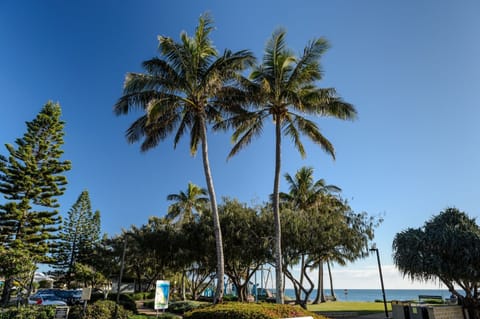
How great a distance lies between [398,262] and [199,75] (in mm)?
13311

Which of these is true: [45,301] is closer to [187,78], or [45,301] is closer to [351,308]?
[187,78]

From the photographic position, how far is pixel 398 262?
1592cm

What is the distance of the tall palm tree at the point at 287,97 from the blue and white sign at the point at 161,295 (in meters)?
4.56

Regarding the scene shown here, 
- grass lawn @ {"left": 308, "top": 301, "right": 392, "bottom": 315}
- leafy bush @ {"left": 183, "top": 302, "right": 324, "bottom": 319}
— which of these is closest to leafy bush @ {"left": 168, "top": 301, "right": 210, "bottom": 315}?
grass lawn @ {"left": 308, "top": 301, "right": 392, "bottom": 315}

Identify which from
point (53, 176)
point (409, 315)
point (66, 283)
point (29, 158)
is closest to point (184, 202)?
point (53, 176)

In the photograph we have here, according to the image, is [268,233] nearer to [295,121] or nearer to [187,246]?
[187,246]

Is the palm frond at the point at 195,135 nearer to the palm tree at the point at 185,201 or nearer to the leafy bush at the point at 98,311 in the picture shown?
the leafy bush at the point at 98,311

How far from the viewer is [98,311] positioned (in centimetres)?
1278

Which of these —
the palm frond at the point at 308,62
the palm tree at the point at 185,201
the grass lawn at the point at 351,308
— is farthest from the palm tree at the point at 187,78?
the palm tree at the point at 185,201

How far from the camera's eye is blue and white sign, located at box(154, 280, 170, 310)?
12.1 m

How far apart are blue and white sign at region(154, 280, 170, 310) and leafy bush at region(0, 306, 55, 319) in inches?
211

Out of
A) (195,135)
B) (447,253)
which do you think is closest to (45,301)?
(195,135)

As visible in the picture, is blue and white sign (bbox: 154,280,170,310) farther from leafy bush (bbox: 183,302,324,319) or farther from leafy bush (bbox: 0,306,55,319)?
leafy bush (bbox: 0,306,55,319)

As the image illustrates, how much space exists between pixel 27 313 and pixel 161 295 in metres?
6.04
